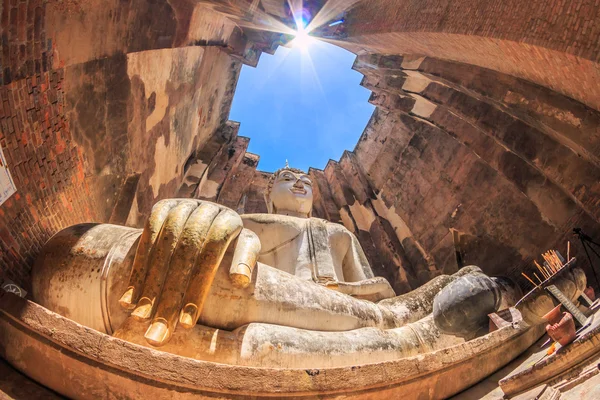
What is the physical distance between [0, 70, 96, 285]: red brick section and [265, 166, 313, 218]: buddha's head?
2527 millimetres

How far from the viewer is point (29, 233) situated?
126 inches

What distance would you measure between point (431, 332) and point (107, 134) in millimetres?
4146

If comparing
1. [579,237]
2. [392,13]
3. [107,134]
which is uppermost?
[392,13]

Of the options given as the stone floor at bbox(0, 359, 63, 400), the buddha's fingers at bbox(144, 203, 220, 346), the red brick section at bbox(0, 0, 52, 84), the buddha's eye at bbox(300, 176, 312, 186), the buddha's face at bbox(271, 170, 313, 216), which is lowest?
the stone floor at bbox(0, 359, 63, 400)

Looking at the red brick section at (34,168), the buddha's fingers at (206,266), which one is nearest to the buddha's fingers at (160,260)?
the buddha's fingers at (206,266)

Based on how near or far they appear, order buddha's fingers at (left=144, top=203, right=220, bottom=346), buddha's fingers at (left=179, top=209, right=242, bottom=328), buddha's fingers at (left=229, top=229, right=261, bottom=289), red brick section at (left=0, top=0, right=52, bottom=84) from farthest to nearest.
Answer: red brick section at (left=0, top=0, right=52, bottom=84) < buddha's fingers at (left=229, top=229, right=261, bottom=289) < buddha's fingers at (left=179, top=209, right=242, bottom=328) < buddha's fingers at (left=144, top=203, right=220, bottom=346)

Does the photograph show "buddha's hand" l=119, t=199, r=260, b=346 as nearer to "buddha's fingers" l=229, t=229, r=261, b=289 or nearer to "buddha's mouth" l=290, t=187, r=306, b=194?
"buddha's fingers" l=229, t=229, r=261, b=289

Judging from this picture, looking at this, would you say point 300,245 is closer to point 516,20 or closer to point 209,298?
point 209,298

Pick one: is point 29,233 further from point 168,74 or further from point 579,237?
point 579,237

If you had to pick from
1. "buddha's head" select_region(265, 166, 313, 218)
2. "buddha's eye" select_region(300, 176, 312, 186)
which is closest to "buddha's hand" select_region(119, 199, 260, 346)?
"buddha's head" select_region(265, 166, 313, 218)

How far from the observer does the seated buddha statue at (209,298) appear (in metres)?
2.05

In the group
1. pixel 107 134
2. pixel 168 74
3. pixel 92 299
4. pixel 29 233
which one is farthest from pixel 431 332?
pixel 168 74

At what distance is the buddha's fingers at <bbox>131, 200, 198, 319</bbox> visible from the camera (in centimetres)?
196

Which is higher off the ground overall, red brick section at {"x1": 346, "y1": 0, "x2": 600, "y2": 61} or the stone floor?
red brick section at {"x1": 346, "y1": 0, "x2": 600, "y2": 61}
